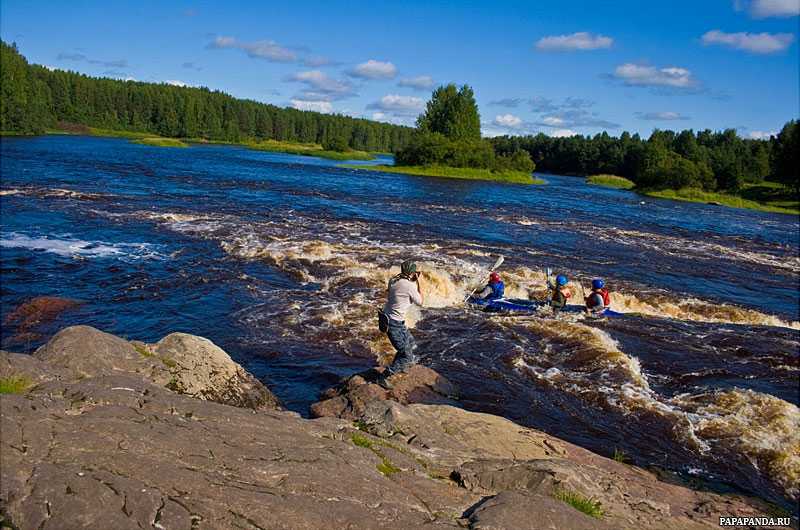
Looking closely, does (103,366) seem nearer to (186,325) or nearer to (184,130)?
(186,325)

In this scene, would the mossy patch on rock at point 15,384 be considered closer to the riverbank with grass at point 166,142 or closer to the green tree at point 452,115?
the green tree at point 452,115

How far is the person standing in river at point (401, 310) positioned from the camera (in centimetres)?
1102

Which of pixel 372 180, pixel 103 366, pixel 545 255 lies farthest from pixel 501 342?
pixel 372 180

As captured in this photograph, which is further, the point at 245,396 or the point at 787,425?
the point at 787,425

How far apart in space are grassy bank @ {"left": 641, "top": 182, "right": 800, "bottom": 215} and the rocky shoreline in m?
81.9

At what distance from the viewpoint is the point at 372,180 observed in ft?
231

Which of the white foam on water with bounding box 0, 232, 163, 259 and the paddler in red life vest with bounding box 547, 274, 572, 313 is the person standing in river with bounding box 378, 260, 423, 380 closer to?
the paddler in red life vest with bounding box 547, 274, 572, 313

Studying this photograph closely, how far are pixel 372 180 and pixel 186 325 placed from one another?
Result: 55421 millimetres

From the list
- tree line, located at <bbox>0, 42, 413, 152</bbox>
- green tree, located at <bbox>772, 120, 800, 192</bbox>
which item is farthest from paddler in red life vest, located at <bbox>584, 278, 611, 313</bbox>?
tree line, located at <bbox>0, 42, 413, 152</bbox>

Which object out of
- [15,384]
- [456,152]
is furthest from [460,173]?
[15,384]

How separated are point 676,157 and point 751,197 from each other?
19.2 m

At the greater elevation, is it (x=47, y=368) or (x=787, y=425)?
(x=47, y=368)

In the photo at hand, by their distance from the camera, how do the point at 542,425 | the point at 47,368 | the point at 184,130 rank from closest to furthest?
the point at 47,368 → the point at 542,425 → the point at 184,130

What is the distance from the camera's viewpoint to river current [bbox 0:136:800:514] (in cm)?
1230
